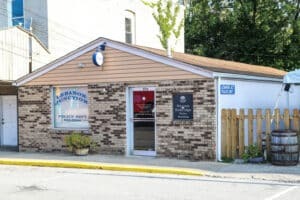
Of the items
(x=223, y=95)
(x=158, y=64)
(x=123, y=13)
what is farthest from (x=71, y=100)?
(x=123, y=13)

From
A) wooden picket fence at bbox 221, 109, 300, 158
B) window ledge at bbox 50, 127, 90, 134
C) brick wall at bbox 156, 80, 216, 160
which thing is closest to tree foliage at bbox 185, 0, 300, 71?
window ledge at bbox 50, 127, 90, 134

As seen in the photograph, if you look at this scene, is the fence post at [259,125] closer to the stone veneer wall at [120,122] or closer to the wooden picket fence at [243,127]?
the wooden picket fence at [243,127]

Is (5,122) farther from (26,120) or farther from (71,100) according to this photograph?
(71,100)

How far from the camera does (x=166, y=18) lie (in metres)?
31.7

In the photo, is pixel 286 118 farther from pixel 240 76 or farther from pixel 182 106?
pixel 182 106

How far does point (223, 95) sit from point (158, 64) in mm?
2182

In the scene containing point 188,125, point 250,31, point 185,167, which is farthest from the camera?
Answer: point 250,31

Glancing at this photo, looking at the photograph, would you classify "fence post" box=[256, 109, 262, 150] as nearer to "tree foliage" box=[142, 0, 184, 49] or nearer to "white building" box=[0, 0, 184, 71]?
"white building" box=[0, 0, 184, 71]

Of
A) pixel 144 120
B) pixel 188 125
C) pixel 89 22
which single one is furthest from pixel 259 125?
pixel 89 22

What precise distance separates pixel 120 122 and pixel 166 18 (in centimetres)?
1696

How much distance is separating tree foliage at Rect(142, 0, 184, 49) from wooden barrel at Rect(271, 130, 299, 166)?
56.1ft

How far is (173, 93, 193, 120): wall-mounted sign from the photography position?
47.7 ft

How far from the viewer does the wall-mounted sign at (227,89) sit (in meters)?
14.2

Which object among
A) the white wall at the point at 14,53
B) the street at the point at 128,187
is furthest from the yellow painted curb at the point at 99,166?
the white wall at the point at 14,53
